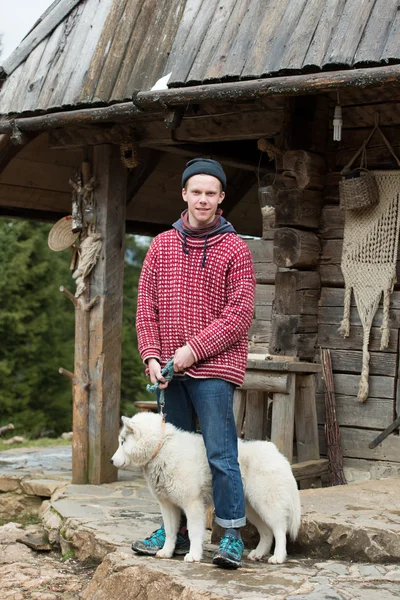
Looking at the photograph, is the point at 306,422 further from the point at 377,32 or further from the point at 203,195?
the point at 377,32

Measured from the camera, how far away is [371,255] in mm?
7145

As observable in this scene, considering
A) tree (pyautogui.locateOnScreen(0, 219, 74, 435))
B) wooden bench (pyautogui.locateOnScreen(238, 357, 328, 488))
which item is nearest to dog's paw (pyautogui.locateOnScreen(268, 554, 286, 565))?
wooden bench (pyautogui.locateOnScreen(238, 357, 328, 488))

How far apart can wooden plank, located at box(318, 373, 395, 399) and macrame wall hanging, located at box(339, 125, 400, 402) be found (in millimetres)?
84

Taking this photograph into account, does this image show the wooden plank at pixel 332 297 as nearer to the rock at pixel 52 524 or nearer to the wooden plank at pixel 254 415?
the wooden plank at pixel 254 415

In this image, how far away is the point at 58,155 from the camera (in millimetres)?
9688

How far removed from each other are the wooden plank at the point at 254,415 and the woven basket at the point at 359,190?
5.31ft

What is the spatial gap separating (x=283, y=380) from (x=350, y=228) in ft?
4.44

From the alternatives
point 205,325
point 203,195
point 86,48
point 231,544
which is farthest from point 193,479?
point 86,48

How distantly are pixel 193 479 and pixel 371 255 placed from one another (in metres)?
2.96

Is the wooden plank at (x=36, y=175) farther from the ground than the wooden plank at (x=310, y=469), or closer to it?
farther from the ground

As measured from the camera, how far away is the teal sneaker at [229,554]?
476cm

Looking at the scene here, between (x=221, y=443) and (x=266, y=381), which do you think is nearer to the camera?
(x=221, y=443)

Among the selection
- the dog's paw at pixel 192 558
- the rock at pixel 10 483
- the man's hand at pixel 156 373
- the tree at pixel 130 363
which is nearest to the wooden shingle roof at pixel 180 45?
the man's hand at pixel 156 373

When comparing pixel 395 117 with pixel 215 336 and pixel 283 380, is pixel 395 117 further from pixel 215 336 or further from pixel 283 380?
pixel 215 336
